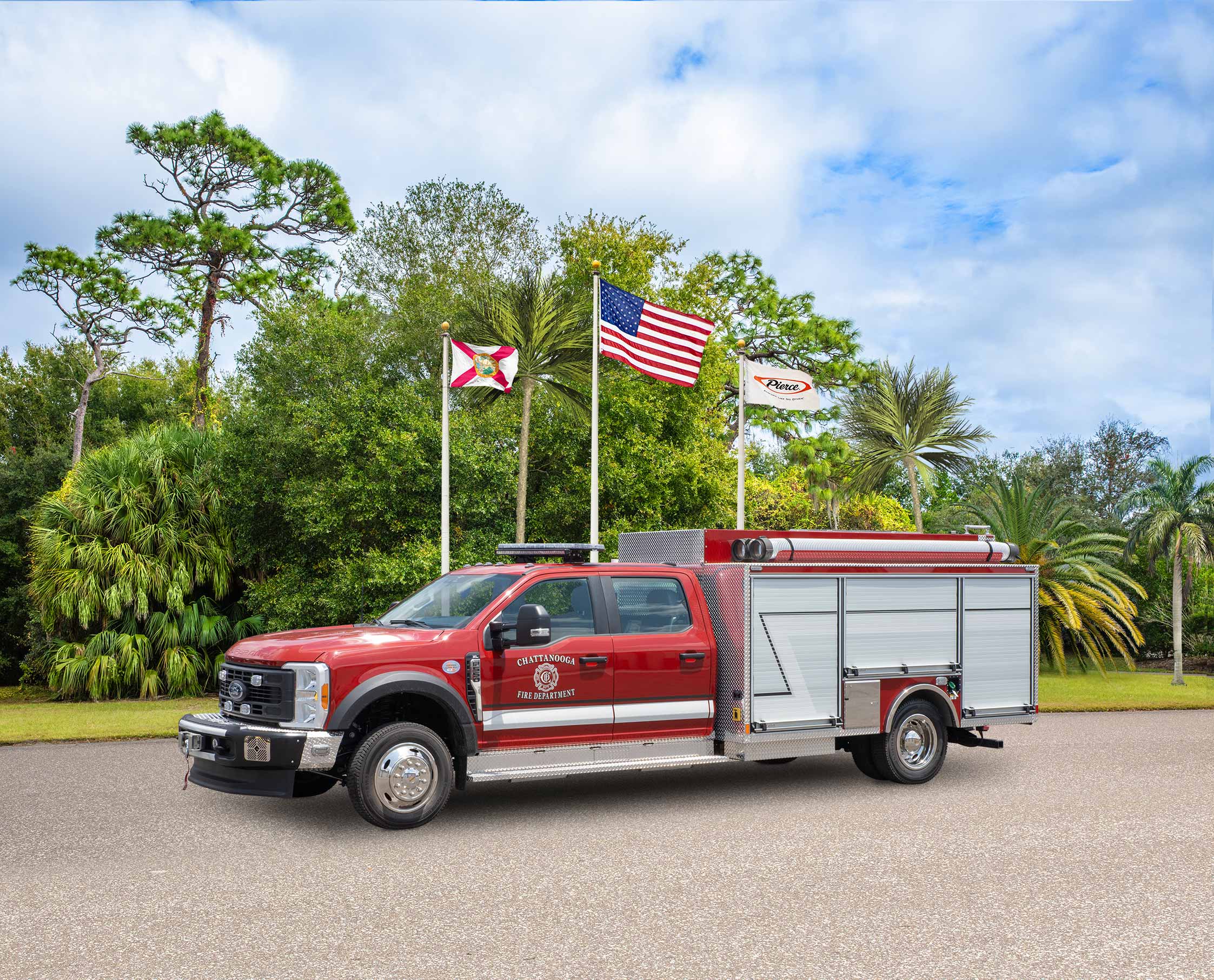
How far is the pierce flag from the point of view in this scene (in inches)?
675

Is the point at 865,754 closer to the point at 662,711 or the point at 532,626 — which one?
the point at 662,711

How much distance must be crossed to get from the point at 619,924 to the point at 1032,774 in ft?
21.4

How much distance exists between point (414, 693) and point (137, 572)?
14.3 metres

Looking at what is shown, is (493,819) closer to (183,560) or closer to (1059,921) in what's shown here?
(1059,921)

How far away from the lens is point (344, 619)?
2069 cm

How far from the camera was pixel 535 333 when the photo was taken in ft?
64.8

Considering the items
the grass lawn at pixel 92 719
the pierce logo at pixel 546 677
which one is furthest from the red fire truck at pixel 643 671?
the grass lawn at pixel 92 719

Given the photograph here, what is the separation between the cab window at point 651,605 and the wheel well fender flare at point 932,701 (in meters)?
2.19

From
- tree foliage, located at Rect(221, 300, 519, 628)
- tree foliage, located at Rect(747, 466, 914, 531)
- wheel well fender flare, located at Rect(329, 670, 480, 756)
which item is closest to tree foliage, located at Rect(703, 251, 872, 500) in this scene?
tree foliage, located at Rect(747, 466, 914, 531)

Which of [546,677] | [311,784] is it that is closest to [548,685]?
[546,677]

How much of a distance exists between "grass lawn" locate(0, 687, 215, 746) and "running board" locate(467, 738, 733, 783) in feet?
22.1

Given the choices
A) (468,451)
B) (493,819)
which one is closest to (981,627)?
(493,819)

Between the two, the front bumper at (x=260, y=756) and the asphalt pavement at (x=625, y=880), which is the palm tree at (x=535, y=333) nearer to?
the asphalt pavement at (x=625, y=880)

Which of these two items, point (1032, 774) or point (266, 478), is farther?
point (266, 478)
